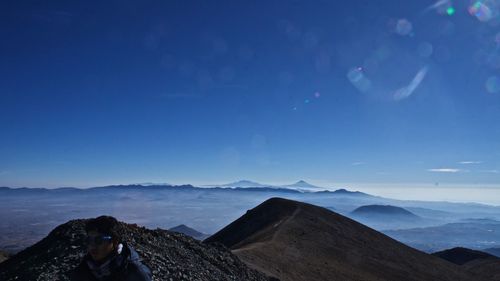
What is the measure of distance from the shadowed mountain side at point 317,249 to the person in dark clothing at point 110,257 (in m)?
26.3

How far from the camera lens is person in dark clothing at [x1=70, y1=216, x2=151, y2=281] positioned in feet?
16.4

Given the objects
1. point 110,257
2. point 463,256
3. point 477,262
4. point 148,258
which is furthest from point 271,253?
point 463,256

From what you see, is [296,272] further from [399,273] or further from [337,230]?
[337,230]

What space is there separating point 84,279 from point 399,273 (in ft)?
159

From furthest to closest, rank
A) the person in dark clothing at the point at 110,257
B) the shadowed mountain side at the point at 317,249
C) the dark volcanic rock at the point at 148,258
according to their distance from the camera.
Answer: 1. the shadowed mountain side at the point at 317,249
2. the dark volcanic rock at the point at 148,258
3. the person in dark clothing at the point at 110,257

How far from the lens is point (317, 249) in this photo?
46094 millimetres

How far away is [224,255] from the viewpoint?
27.8 m

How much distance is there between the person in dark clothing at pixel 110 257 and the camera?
4.98 meters

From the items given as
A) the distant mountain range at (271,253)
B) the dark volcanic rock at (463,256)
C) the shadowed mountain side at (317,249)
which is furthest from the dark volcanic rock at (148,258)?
the dark volcanic rock at (463,256)

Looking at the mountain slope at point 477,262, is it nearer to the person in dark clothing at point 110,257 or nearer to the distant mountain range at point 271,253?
the distant mountain range at point 271,253

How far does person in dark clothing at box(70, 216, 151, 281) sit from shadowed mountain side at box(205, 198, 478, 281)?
86.4 ft

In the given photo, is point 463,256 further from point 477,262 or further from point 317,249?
point 317,249

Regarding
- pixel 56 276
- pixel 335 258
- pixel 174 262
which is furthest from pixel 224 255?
pixel 335 258

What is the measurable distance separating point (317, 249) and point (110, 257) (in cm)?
4378
